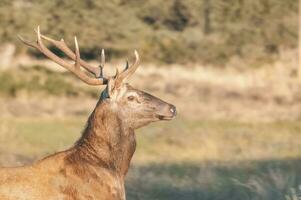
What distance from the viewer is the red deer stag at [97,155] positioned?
1038 centimetres

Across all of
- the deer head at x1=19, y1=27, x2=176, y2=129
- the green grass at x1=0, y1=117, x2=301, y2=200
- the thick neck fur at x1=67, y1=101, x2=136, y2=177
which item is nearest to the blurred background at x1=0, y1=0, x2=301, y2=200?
the green grass at x1=0, y1=117, x2=301, y2=200

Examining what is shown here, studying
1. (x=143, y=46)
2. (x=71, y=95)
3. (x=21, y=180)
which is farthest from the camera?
(x=143, y=46)

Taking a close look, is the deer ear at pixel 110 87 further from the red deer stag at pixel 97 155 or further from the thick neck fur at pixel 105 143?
the thick neck fur at pixel 105 143

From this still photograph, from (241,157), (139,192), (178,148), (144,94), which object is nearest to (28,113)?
(178,148)

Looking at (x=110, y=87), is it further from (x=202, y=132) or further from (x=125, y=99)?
(x=202, y=132)

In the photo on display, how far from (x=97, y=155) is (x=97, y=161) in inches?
2.6

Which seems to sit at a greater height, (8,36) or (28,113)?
(8,36)

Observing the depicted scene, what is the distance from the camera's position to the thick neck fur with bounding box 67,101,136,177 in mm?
11109

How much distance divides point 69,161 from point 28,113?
2255 centimetres

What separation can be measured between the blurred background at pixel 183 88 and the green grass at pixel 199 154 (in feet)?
0.09

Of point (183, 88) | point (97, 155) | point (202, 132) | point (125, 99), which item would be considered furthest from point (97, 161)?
point (183, 88)

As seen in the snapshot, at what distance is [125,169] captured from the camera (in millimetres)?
11422

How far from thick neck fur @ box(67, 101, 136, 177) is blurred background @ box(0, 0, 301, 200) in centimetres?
297

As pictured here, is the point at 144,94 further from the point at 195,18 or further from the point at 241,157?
the point at 195,18
